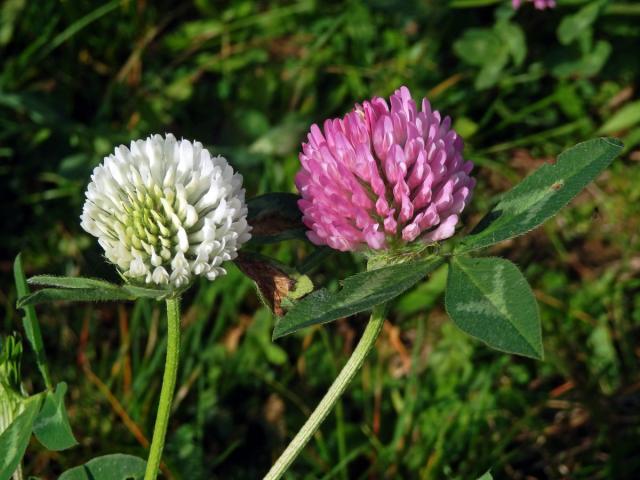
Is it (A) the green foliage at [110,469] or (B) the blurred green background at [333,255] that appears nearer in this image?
(A) the green foliage at [110,469]

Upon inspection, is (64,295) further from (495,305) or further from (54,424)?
(495,305)

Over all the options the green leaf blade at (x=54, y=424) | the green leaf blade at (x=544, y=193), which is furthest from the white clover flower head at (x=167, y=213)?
the green leaf blade at (x=544, y=193)

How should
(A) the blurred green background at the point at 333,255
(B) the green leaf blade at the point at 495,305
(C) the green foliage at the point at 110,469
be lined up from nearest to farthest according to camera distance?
(B) the green leaf blade at the point at 495,305
(C) the green foliage at the point at 110,469
(A) the blurred green background at the point at 333,255

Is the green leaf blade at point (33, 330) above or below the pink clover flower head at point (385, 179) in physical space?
→ below

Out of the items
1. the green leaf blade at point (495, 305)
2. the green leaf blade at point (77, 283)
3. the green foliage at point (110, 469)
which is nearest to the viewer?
the green leaf blade at point (495, 305)

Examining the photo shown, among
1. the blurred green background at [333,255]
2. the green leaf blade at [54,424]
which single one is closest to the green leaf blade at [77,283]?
the green leaf blade at [54,424]

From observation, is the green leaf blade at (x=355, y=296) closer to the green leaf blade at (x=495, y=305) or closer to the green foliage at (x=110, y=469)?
the green leaf blade at (x=495, y=305)

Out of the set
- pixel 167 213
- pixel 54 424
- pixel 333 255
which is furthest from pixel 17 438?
pixel 333 255

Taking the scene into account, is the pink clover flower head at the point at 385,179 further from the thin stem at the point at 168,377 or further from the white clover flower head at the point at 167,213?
the thin stem at the point at 168,377

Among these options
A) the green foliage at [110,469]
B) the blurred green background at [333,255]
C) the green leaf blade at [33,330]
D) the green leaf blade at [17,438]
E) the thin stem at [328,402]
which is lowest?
the blurred green background at [333,255]
